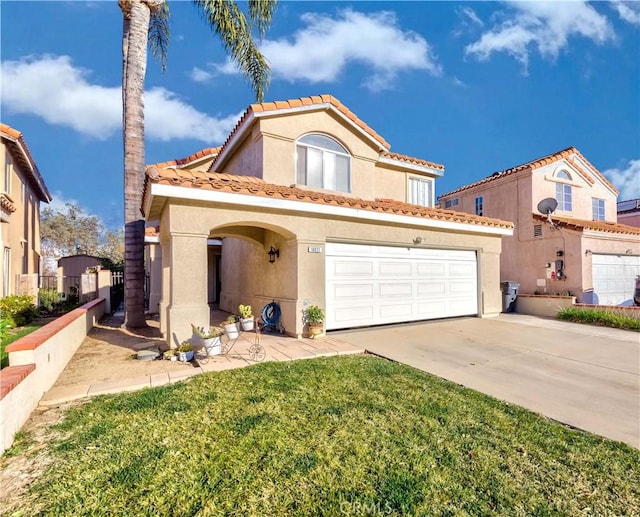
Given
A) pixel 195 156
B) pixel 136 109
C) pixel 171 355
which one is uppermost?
pixel 195 156

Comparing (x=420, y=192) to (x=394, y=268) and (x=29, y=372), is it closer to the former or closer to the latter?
(x=394, y=268)

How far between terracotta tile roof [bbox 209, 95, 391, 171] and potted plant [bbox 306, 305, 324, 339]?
6.52m

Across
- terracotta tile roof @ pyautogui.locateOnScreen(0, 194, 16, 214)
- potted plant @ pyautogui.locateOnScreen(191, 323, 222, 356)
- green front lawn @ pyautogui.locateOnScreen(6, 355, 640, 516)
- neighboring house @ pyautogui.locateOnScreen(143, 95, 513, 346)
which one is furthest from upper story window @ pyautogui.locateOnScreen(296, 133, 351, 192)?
terracotta tile roof @ pyautogui.locateOnScreen(0, 194, 16, 214)

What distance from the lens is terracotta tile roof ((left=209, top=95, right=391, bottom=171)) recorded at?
1020 cm

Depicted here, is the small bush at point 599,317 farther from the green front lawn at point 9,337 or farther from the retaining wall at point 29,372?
the green front lawn at point 9,337

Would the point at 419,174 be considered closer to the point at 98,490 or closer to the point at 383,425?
the point at 383,425

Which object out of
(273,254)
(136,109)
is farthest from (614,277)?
(136,109)

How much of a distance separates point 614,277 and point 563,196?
5.38m

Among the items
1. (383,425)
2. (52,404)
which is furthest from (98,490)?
(383,425)

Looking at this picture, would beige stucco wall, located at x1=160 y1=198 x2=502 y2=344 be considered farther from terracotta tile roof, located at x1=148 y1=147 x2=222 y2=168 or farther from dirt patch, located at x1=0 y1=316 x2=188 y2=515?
terracotta tile roof, located at x1=148 y1=147 x2=222 y2=168

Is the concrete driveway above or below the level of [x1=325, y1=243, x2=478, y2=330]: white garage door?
below

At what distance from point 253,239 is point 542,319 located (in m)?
12.0

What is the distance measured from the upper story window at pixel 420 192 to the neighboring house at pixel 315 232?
69cm

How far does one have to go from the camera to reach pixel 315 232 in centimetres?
925
